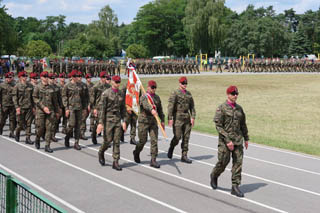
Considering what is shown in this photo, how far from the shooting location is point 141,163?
10469 millimetres

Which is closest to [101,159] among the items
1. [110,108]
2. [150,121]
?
[110,108]

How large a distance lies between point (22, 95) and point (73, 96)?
1980 millimetres

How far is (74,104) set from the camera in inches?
481

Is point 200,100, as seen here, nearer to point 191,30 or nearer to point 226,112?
point 226,112

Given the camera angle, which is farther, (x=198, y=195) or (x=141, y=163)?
(x=141, y=163)

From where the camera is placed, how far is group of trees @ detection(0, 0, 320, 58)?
8212 cm

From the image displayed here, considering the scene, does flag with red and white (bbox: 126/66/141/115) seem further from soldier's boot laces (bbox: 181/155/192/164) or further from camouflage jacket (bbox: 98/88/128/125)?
soldier's boot laces (bbox: 181/155/192/164)

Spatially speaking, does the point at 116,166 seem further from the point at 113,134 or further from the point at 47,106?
the point at 47,106

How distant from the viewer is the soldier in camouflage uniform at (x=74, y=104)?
1207 cm

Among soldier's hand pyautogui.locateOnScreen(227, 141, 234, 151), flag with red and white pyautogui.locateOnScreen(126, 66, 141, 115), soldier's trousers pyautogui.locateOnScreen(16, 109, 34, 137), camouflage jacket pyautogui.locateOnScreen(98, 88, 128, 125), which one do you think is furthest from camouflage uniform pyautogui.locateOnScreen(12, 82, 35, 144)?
soldier's hand pyautogui.locateOnScreen(227, 141, 234, 151)

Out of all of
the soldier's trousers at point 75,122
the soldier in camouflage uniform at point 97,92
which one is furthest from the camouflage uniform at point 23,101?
the soldier in camouflage uniform at point 97,92

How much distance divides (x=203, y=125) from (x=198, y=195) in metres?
9.18

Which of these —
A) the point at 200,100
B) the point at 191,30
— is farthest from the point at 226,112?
the point at 191,30

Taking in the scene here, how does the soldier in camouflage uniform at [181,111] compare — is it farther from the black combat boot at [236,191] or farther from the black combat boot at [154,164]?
the black combat boot at [236,191]
